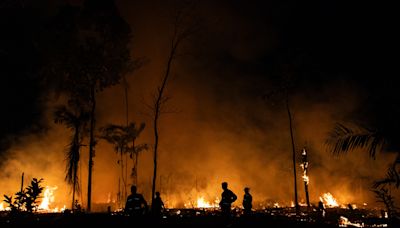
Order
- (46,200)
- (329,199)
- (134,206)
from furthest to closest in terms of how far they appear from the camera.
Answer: (329,199) → (46,200) → (134,206)

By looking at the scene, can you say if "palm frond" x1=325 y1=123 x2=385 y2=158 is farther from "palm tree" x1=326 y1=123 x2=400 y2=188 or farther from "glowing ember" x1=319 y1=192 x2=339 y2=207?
"glowing ember" x1=319 y1=192 x2=339 y2=207

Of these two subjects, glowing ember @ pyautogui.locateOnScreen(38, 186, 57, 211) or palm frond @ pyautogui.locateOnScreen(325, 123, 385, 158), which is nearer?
palm frond @ pyautogui.locateOnScreen(325, 123, 385, 158)

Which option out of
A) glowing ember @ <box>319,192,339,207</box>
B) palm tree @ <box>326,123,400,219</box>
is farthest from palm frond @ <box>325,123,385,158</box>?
glowing ember @ <box>319,192,339,207</box>

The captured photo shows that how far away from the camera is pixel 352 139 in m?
8.55

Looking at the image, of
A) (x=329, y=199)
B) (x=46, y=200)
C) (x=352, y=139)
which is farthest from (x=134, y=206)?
(x=329, y=199)

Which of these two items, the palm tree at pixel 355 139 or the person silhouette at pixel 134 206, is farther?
the person silhouette at pixel 134 206

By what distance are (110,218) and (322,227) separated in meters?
9.65

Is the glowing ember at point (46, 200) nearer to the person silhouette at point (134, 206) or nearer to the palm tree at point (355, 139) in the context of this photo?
the person silhouette at point (134, 206)

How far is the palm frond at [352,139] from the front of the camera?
831 cm

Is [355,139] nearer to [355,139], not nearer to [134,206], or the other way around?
[355,139]

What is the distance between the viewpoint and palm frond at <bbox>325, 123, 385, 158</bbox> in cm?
831

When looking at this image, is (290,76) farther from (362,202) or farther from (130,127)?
(362,202)

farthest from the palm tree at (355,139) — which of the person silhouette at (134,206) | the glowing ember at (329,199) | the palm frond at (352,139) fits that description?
the glowing ember at (329,199)

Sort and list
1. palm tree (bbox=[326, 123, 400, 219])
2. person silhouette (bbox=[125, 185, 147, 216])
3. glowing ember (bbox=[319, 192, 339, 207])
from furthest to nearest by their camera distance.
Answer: glowing ember (bbox=[319, 192, 339, 207]) < person silhouette (bbox=[125, 185, 147, 216]) < palm tree (bbox=[326, 123, 400, 219])
